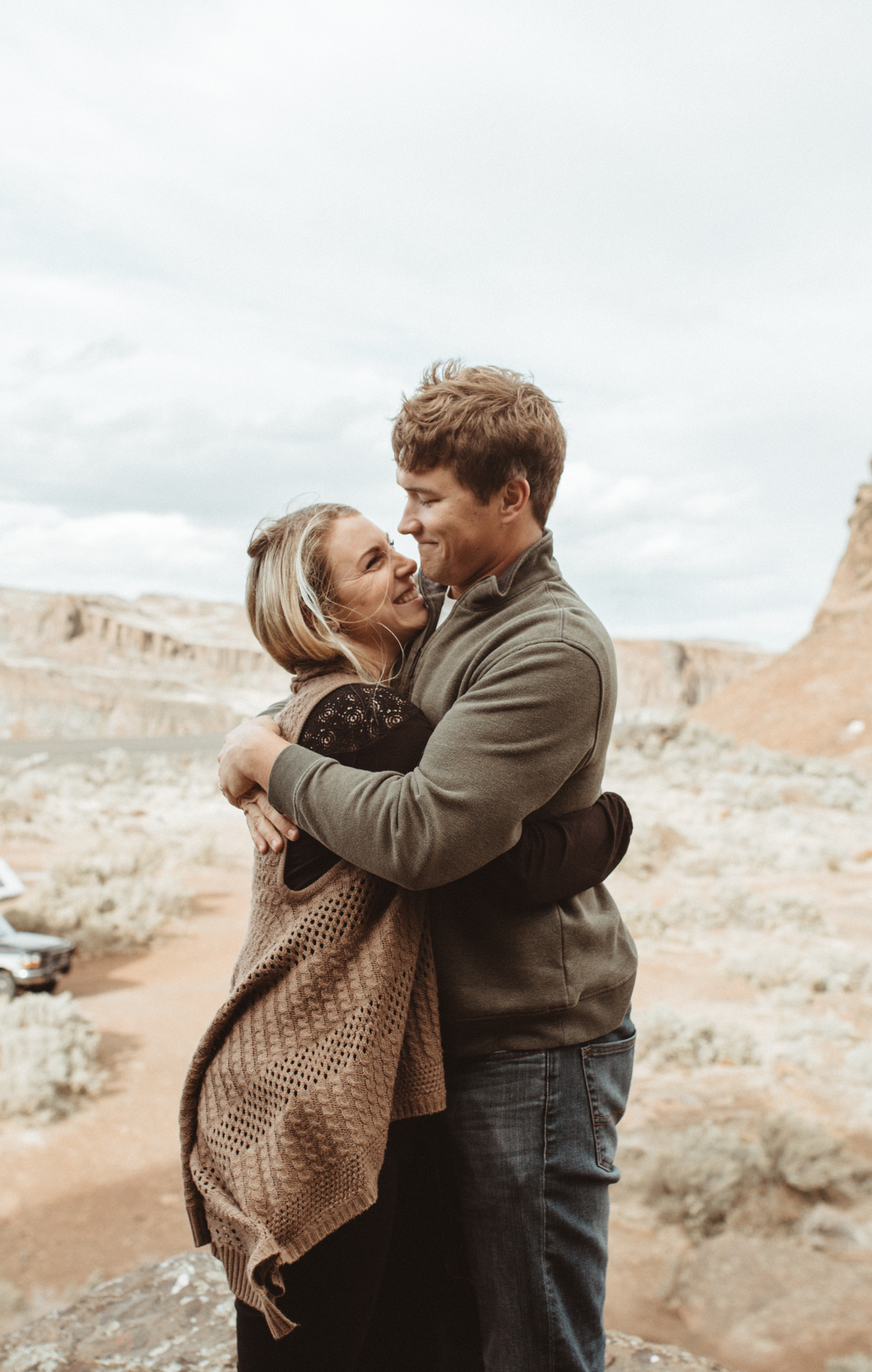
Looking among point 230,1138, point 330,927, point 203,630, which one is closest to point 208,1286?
point 230,1138

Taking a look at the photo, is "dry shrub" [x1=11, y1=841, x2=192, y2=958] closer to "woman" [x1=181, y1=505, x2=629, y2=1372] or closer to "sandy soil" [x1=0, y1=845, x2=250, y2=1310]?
"sandy soil" [x1=0, y1=845, x2=250, y2=1310]

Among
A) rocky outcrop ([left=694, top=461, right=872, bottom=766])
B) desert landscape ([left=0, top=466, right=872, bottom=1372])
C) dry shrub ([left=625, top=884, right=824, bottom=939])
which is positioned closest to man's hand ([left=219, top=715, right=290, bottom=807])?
desert landscape ([left=0, top=466, right=872, bottom=1372])

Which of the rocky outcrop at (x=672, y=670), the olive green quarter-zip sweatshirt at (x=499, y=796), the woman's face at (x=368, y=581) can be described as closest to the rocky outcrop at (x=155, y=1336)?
the olive green quarter-zip sweatshirt at (x=499, y=796)

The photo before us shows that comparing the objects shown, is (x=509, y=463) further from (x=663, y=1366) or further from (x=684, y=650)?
(x=684, y=650)

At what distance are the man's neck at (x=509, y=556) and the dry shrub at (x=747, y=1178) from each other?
14.9ft

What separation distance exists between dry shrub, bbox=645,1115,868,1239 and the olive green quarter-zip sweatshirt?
408 centimetres

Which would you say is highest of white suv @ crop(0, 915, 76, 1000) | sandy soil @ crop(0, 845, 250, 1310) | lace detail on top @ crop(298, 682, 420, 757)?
lace detail on top @ crop(298, 682, 420, 757)

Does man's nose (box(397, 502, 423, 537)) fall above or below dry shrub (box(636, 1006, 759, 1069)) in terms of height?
above

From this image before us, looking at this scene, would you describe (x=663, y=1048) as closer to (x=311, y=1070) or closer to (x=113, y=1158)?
(x=113, y=1158)

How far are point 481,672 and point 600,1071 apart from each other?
74cm

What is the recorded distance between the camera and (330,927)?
1.53 m

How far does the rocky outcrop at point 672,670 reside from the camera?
7056cm

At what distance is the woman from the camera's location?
149 cm

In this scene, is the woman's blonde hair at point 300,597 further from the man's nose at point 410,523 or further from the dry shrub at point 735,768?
the dry shrub at point 735,768
